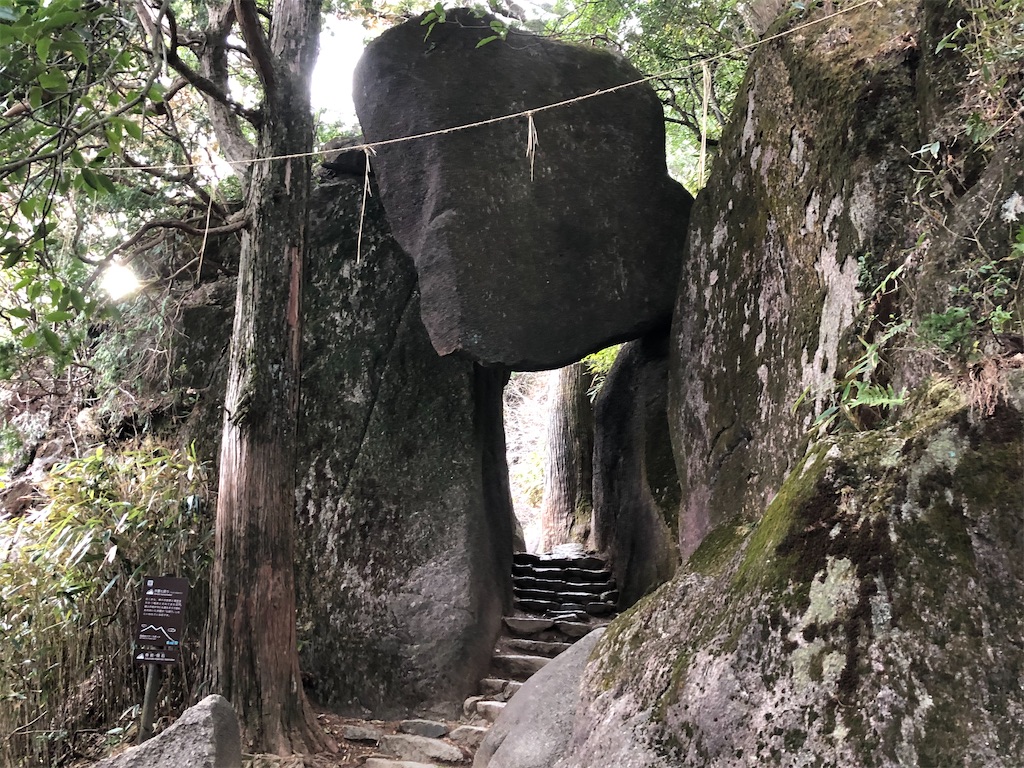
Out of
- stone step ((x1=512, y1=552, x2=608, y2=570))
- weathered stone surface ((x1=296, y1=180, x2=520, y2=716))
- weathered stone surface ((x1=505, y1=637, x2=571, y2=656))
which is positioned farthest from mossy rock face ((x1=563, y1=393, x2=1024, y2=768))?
stone step ((x1=512, y1=552, x2=608, y2=570))

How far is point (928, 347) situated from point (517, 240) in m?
3.62

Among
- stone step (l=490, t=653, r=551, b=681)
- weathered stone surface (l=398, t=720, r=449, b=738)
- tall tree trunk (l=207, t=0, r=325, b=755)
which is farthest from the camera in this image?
stone step (l=490, t=653, r=551, b=681)

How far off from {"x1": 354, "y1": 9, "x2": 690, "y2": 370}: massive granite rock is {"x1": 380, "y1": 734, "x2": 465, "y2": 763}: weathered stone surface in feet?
8.61

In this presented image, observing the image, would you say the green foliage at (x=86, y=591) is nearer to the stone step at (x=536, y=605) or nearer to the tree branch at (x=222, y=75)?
the tree branch at (x=222, y=75)

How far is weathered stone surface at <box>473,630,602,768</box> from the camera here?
301cm

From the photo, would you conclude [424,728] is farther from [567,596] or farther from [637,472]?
[637,472]

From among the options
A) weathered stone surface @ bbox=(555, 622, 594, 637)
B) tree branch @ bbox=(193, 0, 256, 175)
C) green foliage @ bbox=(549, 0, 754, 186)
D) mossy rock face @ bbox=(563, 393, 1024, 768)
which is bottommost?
weathered stone surface @ bbox=(555, 622, 594, 637)

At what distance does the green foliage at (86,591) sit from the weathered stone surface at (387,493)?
1163 mm

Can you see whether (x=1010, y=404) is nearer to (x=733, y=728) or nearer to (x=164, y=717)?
(x=733, y=728)

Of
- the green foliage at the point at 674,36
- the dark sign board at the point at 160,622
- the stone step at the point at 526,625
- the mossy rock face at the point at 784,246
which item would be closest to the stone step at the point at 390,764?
the dark sign board at the point at 160,622

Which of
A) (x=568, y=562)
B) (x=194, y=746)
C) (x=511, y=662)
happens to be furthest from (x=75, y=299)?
(x=568, y=562)

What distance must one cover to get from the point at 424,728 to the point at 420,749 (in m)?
0.37

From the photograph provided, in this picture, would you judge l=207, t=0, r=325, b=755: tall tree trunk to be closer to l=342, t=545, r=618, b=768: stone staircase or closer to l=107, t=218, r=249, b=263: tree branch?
l=107, t=218, r=249, b=263: tree branch

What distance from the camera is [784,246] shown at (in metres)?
4.03
